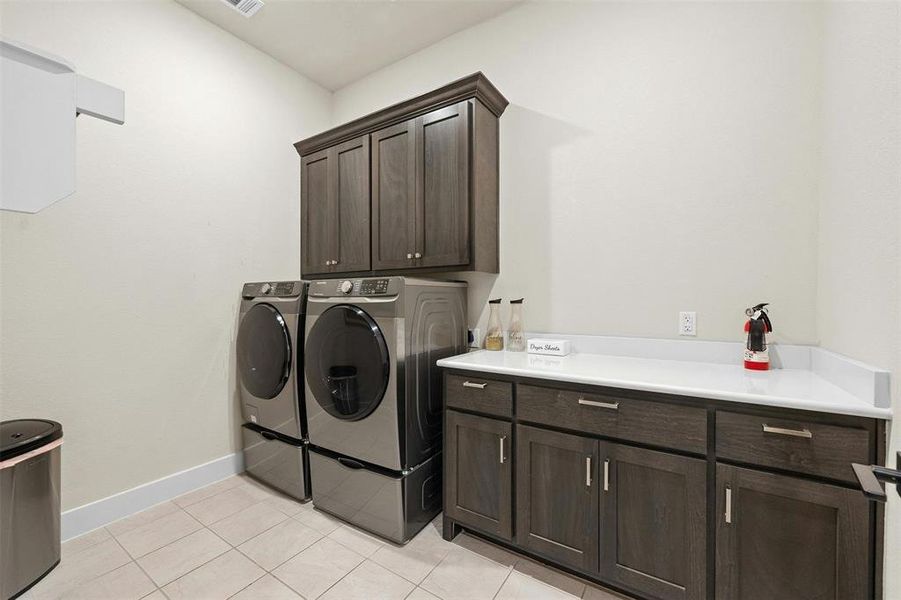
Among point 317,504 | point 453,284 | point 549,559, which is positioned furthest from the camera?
point 453,284

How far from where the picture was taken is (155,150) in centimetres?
229

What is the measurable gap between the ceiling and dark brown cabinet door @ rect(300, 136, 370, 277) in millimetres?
763

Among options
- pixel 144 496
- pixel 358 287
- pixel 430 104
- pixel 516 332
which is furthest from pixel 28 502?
pixel 430 104

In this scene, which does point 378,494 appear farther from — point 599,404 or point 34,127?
point 34,127

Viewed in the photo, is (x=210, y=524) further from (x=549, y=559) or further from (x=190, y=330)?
(x=549, y=559)

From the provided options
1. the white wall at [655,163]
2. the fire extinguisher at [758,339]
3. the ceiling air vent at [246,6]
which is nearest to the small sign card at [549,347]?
the white wall at [655,163]

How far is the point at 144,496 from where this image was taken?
2205 mm

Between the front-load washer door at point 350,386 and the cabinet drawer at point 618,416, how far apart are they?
701 mm

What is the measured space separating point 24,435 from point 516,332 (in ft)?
7.66

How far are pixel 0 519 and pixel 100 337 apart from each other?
0.93 meters

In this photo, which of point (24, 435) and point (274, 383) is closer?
point (24, 435)

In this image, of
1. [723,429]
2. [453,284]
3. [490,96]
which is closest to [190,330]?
[453,284]

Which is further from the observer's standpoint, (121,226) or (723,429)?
(121,226)

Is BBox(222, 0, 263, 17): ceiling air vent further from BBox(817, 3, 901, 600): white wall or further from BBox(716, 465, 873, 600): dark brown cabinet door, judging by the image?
BBox(716, 465, 873, 600): dark brown cabinet door
